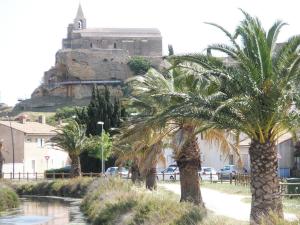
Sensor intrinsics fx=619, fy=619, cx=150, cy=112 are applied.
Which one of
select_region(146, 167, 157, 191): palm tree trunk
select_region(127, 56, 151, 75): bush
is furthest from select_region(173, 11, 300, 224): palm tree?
select_region(127, 56, 151, 75): bush

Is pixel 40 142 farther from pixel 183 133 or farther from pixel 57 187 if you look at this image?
pixel 183 133

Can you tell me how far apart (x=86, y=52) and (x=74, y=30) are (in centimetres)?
1934

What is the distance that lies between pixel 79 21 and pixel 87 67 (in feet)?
86.5

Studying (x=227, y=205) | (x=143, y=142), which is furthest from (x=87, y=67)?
(x=227, y=205)

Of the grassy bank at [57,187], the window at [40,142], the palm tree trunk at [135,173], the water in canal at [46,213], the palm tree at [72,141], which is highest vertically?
the window at [40,142]

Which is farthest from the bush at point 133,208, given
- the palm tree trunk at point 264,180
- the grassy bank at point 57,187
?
the grassy bank at point 57,187

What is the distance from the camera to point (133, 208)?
2309 centimetres

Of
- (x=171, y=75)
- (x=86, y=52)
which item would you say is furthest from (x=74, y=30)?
(x=171, y=75)

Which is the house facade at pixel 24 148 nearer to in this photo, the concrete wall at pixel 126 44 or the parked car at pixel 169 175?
the parked car at pixel 169 175

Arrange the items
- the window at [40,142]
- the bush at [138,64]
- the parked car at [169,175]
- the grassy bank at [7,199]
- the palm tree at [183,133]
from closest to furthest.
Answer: the palm tree at [183,133], the grassy bank at [7,199], the parked car at [169,175], the window at [40,142], the bush at [138,64]

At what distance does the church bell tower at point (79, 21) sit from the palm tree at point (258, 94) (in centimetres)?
14637

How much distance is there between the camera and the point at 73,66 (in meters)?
138

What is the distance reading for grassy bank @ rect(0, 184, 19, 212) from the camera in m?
41.0

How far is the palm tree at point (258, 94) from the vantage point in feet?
56.3
